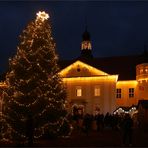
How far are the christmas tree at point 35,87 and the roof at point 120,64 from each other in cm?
3235

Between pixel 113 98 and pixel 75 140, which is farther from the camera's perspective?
pixel 113 98

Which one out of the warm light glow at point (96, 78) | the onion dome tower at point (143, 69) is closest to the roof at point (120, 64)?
the onion dome tower at point (143, 69)

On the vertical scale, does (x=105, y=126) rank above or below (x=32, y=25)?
below

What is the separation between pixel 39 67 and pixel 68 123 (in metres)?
4.03

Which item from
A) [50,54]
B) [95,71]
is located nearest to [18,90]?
[50,54]

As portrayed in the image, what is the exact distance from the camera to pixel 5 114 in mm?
24812

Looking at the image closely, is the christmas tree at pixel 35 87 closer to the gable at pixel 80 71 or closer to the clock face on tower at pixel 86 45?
the gable at pixel 80 71

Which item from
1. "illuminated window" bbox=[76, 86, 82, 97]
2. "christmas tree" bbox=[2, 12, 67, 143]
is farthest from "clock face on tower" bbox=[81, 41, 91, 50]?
"christmas tree" bbox=[2, 12, 67, 143]

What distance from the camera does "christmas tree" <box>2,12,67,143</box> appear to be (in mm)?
24703

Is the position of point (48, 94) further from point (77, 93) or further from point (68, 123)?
point (77, 93)

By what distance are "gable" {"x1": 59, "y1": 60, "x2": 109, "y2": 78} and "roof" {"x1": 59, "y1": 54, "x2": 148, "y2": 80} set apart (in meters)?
1.36

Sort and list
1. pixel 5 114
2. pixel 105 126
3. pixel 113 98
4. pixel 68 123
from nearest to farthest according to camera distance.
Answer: pixel 5 114, pixel 68 123, pixel 105 126, pixel 113 98

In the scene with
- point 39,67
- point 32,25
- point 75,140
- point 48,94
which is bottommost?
point 75,140

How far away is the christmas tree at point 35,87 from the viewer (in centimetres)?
2470
